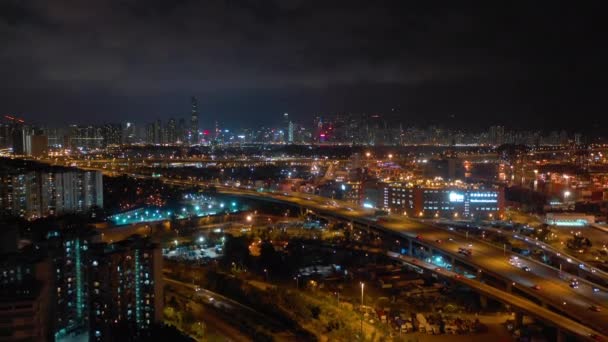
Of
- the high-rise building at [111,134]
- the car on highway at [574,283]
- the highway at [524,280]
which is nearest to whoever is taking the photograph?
the highway at [524,280]

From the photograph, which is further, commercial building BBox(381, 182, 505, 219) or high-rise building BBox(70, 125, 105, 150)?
high-rise building BBox(70, 125, 105, 150)

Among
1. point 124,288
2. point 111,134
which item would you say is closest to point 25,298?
point 124,288

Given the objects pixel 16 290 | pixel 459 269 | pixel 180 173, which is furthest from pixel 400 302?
pixel 180 173

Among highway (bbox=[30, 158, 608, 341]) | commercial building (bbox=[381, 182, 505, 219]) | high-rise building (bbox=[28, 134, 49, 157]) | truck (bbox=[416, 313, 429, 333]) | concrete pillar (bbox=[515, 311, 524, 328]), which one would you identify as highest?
high-rise building (bbox=[28, 134, 49, 157])

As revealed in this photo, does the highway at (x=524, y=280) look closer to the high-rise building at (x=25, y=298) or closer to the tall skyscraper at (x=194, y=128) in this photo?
the high-rise building at (x=25, y=298)

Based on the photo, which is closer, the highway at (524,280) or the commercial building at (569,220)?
the highway at (524,280)

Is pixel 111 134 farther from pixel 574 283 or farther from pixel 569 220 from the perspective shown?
pixel 574 283

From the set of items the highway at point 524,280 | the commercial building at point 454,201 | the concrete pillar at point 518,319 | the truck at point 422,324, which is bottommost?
the truck at point 422,324

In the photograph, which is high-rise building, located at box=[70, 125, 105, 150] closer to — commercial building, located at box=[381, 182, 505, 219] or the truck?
commercial building, located at box=[381, 182, 505, 219]

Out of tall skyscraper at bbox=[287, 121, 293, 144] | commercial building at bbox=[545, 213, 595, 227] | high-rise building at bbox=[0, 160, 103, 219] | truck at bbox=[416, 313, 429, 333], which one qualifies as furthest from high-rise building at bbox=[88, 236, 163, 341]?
tall skyscraper at bbox=[287, 121, 293, 144]

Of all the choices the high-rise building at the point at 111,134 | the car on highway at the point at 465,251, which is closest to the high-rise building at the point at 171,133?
the high-rise building at the point at 111,134
